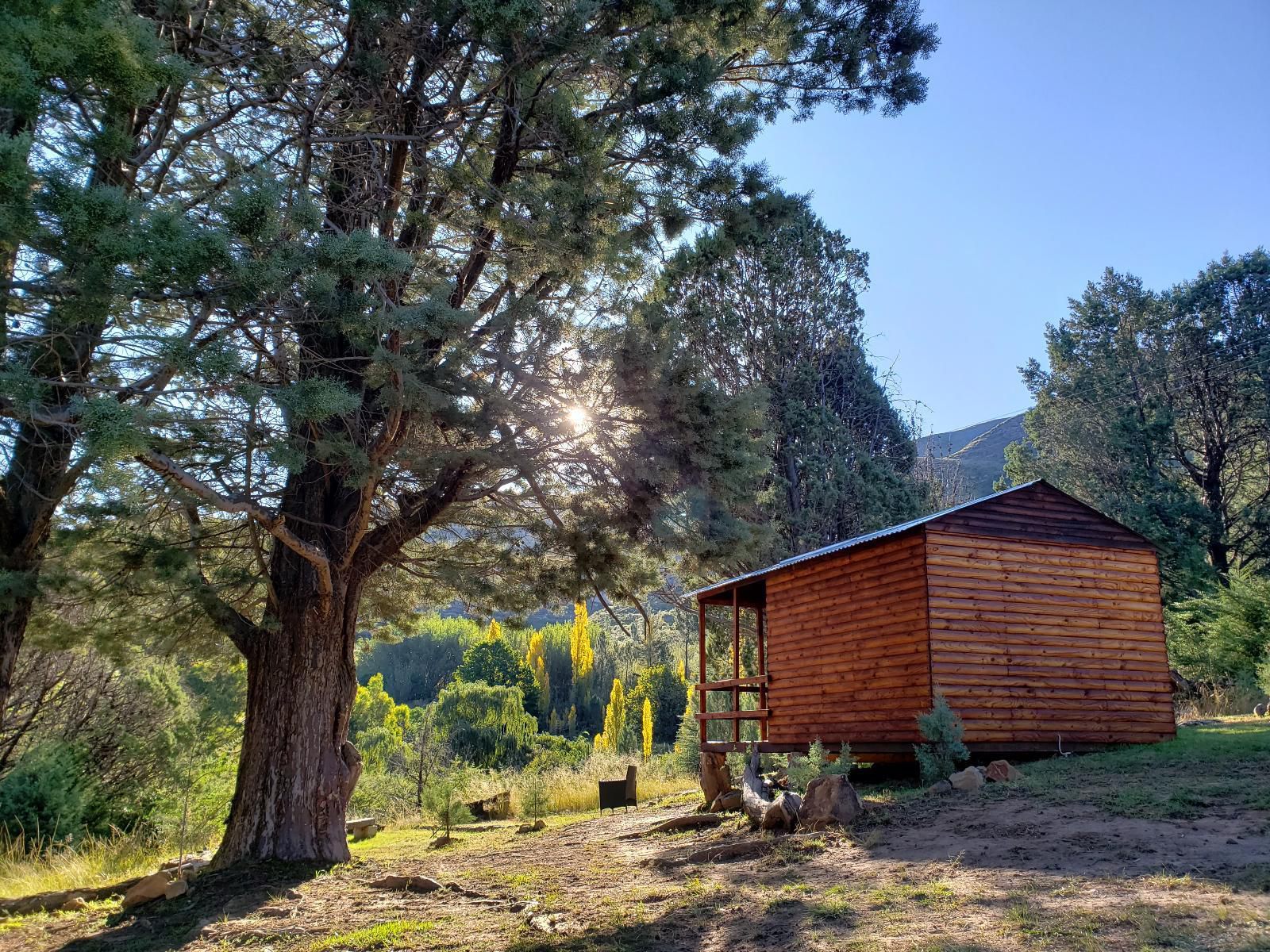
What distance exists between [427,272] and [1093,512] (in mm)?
9674

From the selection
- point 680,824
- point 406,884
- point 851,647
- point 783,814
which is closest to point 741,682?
point 851,647

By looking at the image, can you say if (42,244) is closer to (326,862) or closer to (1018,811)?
(326,862)

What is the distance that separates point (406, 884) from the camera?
7.55 metres

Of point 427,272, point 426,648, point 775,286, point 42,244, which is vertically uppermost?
point 775,286

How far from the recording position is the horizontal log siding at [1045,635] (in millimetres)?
11039

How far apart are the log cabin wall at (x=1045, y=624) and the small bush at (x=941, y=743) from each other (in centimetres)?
79

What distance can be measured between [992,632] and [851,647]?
1.87m

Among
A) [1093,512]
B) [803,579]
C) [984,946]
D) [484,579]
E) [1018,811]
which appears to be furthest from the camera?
[803,579]

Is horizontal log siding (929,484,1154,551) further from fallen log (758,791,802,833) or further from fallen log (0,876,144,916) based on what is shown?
fallen log (0,876,144,916)

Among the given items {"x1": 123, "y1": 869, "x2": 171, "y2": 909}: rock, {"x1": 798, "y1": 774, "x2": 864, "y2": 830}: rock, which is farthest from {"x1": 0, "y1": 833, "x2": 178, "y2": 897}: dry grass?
{"x1": 798, "y1": 774, "x2": 864, "y2": 830}: rock

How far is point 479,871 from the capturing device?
346 inches

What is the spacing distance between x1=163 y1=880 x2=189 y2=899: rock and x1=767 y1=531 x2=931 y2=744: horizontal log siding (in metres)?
8.04

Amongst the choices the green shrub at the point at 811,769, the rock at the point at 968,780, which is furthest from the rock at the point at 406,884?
the rock at the point at 968,780

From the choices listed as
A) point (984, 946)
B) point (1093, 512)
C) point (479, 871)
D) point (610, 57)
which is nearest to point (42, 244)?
point (610, 57)
